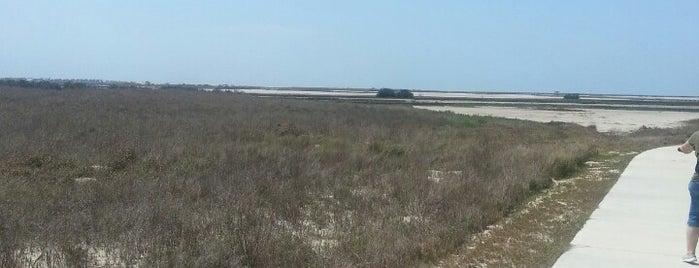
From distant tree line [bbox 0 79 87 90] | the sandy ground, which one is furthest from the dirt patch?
distant tree line [bbox 0 79 87 90]

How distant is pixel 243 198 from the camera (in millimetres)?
8719

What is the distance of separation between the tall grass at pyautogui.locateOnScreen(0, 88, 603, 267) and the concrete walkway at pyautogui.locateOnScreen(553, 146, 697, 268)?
1306 mm

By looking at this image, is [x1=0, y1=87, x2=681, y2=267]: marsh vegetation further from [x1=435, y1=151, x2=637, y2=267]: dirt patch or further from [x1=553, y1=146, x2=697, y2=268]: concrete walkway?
[x1=553, y1=146, x2=697, y2=268]: concrete walkway

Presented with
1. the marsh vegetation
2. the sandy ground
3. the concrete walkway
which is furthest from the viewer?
the sandy ground

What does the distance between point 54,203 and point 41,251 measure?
238 cm

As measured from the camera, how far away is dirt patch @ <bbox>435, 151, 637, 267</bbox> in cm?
647

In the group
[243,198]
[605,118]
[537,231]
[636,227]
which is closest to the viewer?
[537,231]

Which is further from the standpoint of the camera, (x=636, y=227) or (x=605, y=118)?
(x=605, y=118)

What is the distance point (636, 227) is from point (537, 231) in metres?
1.25

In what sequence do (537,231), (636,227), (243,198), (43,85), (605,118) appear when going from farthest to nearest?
1. (43,85)
2. (605,118)
3. (243,198)
4. (636,227)
5. (537,231)

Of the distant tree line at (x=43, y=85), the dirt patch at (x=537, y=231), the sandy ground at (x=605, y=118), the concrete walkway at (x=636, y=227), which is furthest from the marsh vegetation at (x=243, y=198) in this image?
the distant tree line at (x=43, y=85)

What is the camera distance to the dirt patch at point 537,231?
647cm

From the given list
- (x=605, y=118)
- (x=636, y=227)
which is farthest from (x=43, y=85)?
(x=636, y=227)

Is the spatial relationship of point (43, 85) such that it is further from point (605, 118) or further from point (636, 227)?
point (636, 227)
